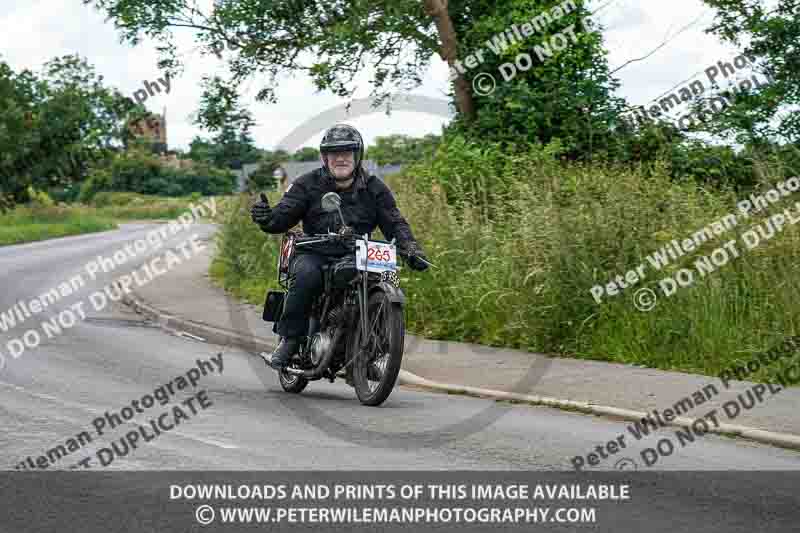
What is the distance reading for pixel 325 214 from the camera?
964 centimetres

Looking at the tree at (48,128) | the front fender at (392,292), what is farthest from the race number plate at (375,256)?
the tree at (48,128)

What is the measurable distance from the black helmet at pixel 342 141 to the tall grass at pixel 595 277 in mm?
3643

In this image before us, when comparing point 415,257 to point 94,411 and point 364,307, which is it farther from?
point 94,411

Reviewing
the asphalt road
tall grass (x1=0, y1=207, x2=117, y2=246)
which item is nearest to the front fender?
the asphalt road

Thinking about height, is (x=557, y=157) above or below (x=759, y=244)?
above

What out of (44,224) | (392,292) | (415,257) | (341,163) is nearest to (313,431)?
(392,292)

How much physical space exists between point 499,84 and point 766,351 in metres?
11.0

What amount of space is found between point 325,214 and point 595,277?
3.84 meters

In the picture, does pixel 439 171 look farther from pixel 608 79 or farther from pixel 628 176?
pixel 628 176

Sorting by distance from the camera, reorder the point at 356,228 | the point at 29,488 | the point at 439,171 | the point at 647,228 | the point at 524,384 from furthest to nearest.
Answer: the point at 439,171
the point at 647,228
the point at 524,384
the point at 356,228
the point at 29,488

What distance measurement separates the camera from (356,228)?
966cm

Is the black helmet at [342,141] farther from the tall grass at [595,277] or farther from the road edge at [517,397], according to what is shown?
the tall grass at [595,277]

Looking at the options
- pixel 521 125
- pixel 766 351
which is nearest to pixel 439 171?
pixel 521 125

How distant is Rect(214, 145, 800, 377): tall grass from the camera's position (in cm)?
1120
